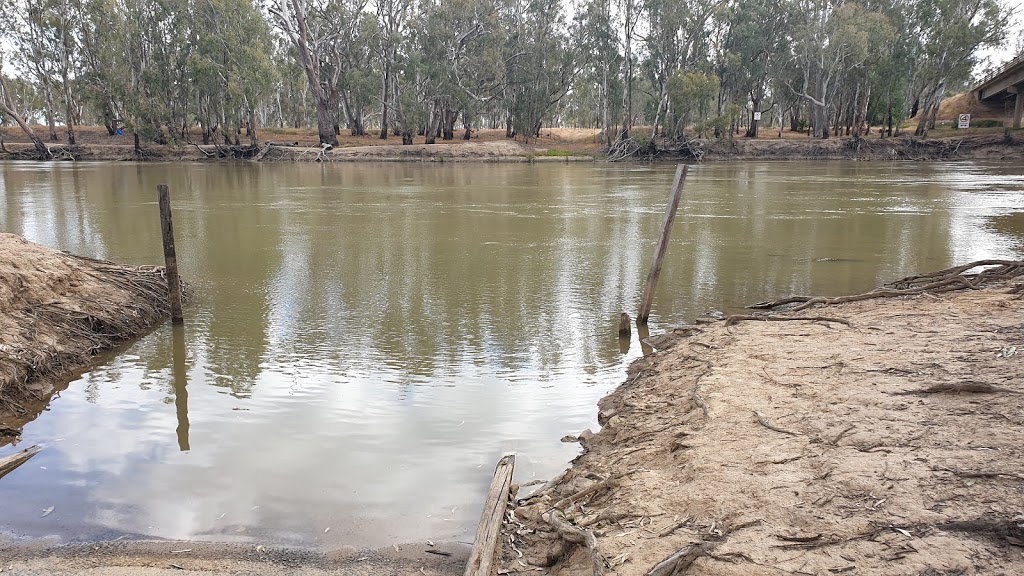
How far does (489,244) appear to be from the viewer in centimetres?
1437

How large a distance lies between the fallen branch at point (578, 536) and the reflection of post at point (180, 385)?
313cm

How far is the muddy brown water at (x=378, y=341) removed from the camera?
4746 mm

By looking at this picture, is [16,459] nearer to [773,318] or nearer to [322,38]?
[773,318]

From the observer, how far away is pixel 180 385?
687 centimetres

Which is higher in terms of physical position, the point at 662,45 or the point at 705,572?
the point at 662,45

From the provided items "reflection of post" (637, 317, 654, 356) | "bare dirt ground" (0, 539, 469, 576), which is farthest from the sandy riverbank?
"bare dirt ground" (0, 539, 469, 576)

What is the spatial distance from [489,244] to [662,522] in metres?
10.9

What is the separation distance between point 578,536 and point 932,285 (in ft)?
21.5

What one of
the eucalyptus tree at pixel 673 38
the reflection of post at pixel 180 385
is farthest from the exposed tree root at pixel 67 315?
the eucalyptus tree at pixel 673 38

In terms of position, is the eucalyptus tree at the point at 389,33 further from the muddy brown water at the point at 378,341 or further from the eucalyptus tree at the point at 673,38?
the muddy brown water at the point at 378,341

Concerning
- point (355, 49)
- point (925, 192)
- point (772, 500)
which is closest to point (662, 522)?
point (772, 500)

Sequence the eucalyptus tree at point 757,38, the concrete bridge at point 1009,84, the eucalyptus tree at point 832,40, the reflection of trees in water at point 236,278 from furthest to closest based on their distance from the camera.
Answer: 1. the eucalyptus tree at point 757,38
2. the eucalyptus tree at point 832,40
3. the concrete bridge at point 1009,84
4. the reflection of trees in water at point 236,278

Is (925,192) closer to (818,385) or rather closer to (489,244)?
(489,244)

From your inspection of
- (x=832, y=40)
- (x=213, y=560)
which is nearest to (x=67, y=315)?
(x=213, y=560)
